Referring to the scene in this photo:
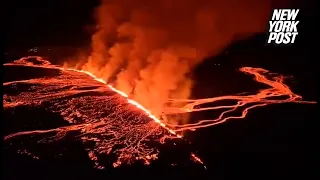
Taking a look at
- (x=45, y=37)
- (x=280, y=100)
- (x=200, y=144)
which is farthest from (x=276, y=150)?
(x=45, y=37)

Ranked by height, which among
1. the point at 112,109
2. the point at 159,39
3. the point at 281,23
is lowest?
the point at 112,109

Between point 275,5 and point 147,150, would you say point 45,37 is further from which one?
point 147,150

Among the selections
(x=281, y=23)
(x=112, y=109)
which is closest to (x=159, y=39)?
(x=112, y=109)

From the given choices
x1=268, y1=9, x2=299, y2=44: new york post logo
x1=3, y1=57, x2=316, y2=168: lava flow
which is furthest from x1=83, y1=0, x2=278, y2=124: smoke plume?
x1=268, y1=9, x2=299, y2=44: new york post logo

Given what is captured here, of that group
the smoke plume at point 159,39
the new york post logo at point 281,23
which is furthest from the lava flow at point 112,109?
the new york post logo at point 281,23

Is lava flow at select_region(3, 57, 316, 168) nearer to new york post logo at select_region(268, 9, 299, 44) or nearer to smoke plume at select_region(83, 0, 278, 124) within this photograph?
smoke plume at select_region(83, 0, 278, 124)

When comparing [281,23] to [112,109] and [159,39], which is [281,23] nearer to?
[159,39]

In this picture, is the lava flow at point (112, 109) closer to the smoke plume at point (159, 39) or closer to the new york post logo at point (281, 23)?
the smoke plume at point (159, 39)
